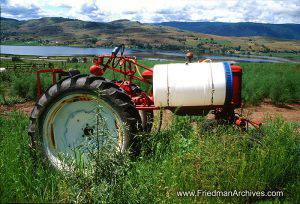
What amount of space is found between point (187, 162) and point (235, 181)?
557mm

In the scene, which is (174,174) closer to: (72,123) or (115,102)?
(115,102)

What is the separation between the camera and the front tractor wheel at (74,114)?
369cm

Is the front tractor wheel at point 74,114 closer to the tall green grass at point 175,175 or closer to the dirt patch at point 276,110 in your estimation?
the tall green grass at point 175,175

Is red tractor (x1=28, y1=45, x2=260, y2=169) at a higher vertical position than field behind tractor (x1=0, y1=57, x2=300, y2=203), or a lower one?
higher

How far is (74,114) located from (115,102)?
27.7 inches

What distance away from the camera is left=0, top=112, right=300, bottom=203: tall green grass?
2.76 meters

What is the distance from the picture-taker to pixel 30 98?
11.8 metres

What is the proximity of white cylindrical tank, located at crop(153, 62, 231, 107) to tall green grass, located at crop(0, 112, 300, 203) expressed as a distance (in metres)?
0.53

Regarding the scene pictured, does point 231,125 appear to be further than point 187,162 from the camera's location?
Yes

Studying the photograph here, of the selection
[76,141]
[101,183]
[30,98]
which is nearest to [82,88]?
[76,141]

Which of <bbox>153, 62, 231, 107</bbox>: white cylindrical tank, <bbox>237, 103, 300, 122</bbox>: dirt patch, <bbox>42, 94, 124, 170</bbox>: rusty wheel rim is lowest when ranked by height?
<bbox>237, 103, 300, 122</bbox>: dirt patch

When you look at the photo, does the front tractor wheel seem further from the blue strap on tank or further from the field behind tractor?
the blue strap on tank

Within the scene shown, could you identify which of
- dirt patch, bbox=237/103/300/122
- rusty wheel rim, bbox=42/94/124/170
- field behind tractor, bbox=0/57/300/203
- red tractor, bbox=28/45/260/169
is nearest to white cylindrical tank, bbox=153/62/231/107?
red tractor, bbox=28/45/260/169

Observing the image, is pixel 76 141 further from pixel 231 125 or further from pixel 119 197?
pixel 231 125
